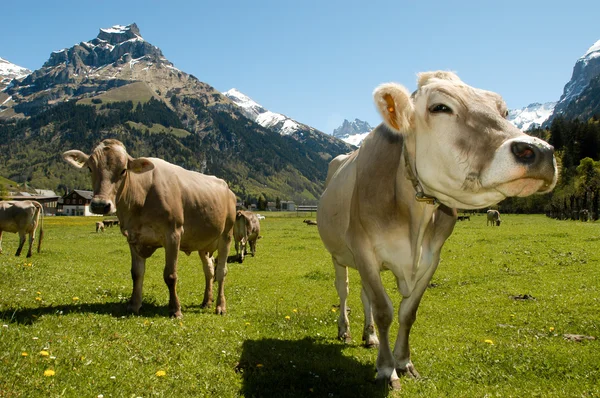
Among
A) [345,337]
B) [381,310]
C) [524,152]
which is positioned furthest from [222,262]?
[524,152]

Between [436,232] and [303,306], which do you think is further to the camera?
[303,306]

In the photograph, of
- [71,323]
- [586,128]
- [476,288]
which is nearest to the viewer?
[71,323]

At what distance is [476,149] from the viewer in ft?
11.6

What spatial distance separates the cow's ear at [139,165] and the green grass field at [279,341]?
280 cm

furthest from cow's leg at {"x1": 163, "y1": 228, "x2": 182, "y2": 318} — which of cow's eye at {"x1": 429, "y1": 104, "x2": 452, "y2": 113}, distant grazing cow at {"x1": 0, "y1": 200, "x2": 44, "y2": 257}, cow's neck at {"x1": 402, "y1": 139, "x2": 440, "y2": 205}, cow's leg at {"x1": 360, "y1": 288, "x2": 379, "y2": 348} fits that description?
distant grazing cow at {"x1": 0, "y1": 200, "x2": 44, "y2": 257}

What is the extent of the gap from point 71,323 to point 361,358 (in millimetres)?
4576

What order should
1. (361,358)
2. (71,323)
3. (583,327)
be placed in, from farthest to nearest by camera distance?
(583,327), (71,323), (361,358)

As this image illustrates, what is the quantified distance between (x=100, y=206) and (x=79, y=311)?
2.22 meters

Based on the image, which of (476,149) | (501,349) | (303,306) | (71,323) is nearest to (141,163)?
(71,323)

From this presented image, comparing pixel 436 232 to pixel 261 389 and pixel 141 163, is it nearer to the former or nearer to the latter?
pixel 261 389

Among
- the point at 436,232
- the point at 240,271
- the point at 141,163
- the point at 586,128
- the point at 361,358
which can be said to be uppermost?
the point at 586,128

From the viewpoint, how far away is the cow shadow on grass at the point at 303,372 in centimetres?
471

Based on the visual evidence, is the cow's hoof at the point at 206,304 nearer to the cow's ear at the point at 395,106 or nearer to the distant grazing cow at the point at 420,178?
the distant grazing cow at the point at 420,178

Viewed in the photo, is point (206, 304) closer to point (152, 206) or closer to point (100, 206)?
point (152, 206)
